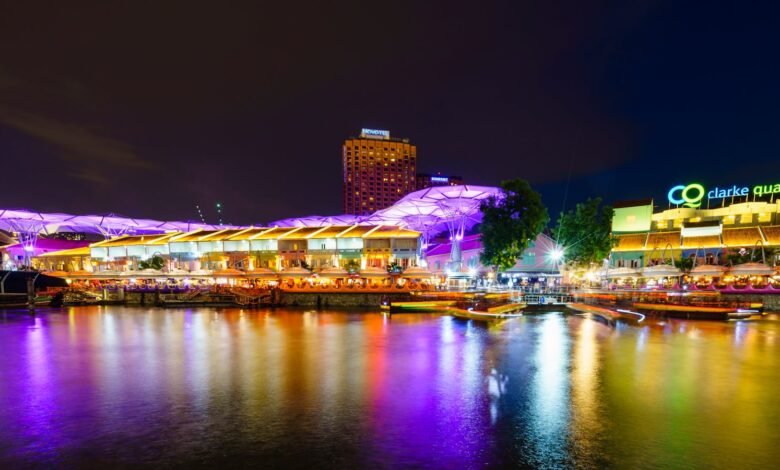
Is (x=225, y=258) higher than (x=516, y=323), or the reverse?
(x=225, y=258)

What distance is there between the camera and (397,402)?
43.0 ft

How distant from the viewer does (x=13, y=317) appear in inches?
1677

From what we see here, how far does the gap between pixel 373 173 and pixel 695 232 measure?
145582 mm

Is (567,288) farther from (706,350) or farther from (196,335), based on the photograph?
(196,335)

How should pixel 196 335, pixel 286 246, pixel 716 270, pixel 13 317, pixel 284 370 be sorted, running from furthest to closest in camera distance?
pixel 286 246, pixel 716 270, pixel 13 317, pixel 196 335, pixel 284 370

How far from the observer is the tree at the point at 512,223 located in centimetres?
5334

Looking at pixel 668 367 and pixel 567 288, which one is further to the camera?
pixel 567 288

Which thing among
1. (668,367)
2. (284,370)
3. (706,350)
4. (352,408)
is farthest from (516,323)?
(352,408)

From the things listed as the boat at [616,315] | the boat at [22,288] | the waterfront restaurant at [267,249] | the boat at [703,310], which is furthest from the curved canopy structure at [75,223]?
the boat at [703,310]

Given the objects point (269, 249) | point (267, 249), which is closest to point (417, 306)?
point (269, 249)

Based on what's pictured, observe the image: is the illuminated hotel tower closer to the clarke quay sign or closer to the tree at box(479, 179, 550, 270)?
the clarke quay sign

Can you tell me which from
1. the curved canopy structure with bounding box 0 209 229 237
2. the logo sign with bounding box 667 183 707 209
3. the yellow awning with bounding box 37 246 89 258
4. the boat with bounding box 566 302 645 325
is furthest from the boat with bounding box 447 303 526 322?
the yellow awning with bounding box 37 246 89 258

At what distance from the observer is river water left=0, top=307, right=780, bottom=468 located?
370 inches

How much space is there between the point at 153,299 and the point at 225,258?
12.3 m
